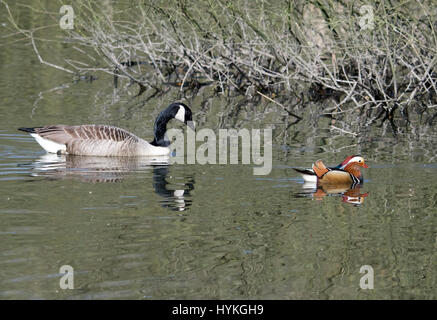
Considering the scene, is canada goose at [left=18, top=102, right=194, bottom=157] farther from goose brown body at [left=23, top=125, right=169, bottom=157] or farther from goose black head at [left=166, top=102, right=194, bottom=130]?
goose black head at [left=166, top=102, right=194, bottom=130]

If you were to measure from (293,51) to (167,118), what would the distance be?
12.8ft

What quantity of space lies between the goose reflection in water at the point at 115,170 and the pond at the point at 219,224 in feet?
0.09

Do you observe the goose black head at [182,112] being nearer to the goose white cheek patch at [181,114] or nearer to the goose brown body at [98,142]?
the goose white cheek patch at [181,114]

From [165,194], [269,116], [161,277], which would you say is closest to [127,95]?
[269,116]

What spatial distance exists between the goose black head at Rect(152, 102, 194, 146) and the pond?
0.79 meters

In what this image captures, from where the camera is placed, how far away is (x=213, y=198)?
1159cm

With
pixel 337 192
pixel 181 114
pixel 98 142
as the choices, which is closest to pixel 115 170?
pixel 98 142

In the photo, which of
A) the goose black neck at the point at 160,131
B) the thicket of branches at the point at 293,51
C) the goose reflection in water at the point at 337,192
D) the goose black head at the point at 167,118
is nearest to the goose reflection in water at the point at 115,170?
the goose black neck at the point at 160,131

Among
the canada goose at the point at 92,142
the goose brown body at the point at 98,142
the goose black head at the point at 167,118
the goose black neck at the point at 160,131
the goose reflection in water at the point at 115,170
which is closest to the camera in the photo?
the goose reflection in water at the point at 115,170

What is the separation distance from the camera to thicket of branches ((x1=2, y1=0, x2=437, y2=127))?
17750mm

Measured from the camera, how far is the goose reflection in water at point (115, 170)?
38.8ft

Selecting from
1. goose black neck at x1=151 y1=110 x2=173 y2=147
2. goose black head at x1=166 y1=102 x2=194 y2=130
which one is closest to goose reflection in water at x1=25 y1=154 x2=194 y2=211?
goose black neck at x1=151 y1=110 x2=173 y2=147

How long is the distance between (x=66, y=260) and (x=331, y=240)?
2.84 meters
